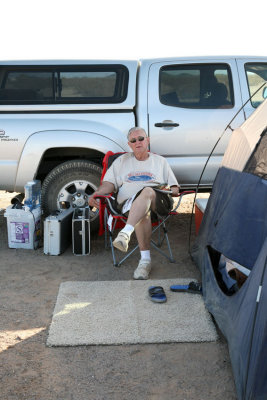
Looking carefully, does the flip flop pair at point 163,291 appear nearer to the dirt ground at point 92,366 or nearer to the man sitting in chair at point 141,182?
the man sitting in chair at point 141,182

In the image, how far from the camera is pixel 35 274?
4750 mm

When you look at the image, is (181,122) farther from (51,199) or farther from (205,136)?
(51,199)

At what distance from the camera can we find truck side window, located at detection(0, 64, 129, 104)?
18.4 ft

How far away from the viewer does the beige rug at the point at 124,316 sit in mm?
3506

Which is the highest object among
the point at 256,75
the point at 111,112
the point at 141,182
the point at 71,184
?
the point at 256,75

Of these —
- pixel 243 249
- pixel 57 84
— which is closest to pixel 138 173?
pixel 57 84

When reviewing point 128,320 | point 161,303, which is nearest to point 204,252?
point 161,303

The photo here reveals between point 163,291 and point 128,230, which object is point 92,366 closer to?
point 163,291

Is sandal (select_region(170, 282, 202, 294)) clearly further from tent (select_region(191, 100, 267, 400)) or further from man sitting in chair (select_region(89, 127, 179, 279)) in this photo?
man sitting in chair (select_region(89, 127, 179, 279))

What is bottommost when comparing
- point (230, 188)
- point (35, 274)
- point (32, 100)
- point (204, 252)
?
point (35, 274)

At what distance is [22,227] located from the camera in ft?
17.6

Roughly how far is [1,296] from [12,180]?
167 centimetres

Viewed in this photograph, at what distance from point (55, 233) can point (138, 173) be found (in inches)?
39.1

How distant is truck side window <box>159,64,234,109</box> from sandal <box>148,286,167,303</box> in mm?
2219
